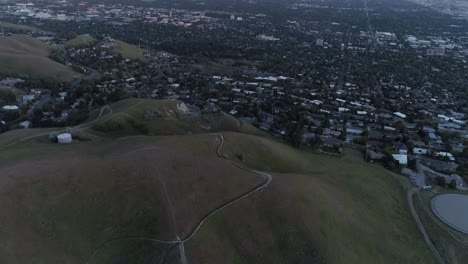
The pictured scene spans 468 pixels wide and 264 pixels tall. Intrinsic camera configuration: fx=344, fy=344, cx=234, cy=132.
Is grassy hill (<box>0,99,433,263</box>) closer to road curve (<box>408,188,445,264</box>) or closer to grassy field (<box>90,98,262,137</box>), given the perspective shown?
road curve (<box>408,188,445,264</box>)

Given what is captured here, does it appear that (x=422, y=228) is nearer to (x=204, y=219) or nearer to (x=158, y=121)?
(x=204, y=219)

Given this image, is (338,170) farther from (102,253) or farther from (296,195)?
(102,253)

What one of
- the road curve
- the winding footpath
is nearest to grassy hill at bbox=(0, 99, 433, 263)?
→ the winding footpath

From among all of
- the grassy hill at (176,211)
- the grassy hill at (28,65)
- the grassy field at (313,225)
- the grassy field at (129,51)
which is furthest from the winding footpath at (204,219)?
the grassy field at (129,51)

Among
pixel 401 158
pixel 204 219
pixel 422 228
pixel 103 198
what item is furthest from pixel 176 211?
pixel 401 158

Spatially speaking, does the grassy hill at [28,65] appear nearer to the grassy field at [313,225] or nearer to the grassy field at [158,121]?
the grassy field at [158,121]

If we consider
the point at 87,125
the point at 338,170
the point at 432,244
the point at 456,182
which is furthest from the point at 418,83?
the point at 87,125
